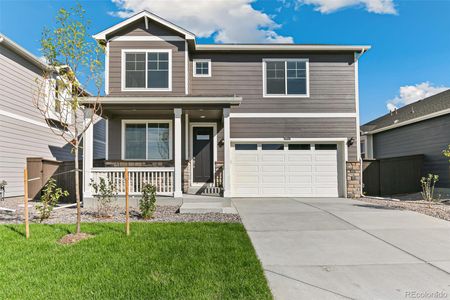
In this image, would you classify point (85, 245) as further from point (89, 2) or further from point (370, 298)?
point (89, 2)

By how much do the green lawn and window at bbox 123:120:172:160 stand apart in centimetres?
527

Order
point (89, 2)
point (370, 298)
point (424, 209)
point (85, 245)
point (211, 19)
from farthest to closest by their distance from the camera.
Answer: point (211, 19)
point (89, 2)
point (424, 209)
point (85, 245)
point (370, 298)

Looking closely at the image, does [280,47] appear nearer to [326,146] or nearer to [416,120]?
[326,146]

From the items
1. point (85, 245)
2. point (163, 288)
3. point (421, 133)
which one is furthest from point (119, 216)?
point (421, 133)

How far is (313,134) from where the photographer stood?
37.4 ft

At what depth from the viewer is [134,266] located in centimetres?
386

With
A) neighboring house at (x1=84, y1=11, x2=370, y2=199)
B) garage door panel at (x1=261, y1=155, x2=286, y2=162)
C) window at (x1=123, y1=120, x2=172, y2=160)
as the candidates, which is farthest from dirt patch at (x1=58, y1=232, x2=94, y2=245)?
garage door panel at (x1=261, y1=155, x2=286, y2=162)

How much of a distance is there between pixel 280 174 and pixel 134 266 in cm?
814

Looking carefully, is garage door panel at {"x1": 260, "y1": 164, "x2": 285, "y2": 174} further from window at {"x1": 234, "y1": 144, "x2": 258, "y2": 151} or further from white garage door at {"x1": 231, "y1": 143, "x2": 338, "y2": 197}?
window at {"x1": 234, "y1": 144, "x2": 258, "y2": 151}

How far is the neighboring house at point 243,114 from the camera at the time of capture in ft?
35.4

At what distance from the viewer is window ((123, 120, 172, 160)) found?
1090cm

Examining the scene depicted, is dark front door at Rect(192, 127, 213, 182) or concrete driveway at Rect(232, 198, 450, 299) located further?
dark front door at Rect(192, 127, 213, 182)

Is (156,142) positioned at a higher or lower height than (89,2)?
lower

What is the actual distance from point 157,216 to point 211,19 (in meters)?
9.16
